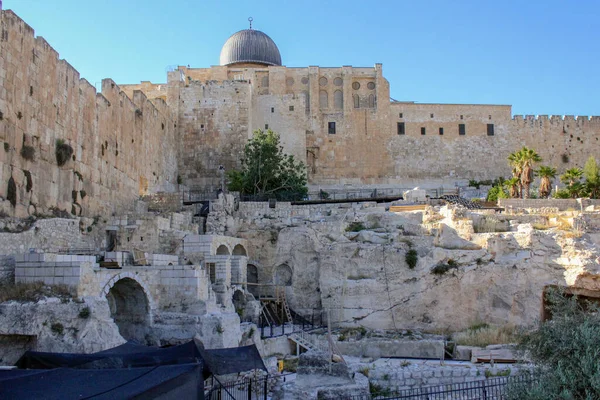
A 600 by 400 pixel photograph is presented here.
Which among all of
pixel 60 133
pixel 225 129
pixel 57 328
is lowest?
pixel 57 328

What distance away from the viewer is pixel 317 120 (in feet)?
127

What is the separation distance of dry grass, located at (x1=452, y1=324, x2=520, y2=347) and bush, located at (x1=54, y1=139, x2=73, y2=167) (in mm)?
13346

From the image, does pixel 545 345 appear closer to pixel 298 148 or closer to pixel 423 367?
pixel 423 367

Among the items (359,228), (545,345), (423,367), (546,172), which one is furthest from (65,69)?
(546,172)

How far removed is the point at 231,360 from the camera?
12.9 metres

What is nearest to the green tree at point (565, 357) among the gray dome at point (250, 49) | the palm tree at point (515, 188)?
the palm tree at point (515, 188)

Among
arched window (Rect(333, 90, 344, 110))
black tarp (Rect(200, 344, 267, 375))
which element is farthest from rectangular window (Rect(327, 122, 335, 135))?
black tarp (Rect(200, 344, 267, 375))

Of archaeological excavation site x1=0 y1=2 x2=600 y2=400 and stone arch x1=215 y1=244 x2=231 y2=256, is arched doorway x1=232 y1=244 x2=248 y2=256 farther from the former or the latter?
stone arch x1=215 y1=244 x2=231 y2=256

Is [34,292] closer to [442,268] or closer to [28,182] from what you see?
[28,182]

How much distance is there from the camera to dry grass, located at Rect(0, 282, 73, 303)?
12719mm

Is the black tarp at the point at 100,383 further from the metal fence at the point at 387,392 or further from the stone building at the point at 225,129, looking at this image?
the stone building at the point at 225,129

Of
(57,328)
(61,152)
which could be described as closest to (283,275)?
(61,152)

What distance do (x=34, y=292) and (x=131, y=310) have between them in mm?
2844

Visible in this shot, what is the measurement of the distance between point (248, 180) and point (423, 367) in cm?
1687
